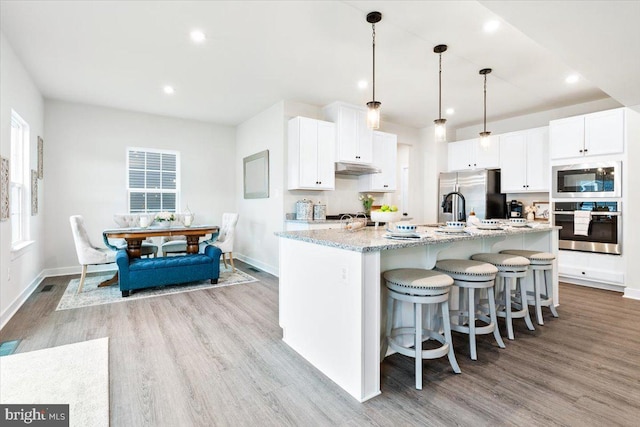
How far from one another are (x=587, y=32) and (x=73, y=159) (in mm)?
6604

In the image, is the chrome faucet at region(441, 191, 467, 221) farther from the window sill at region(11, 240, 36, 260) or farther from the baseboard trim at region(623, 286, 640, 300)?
the window sill at region(11, 240, 36, 260)

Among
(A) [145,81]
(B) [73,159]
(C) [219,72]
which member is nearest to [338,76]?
(C) [219,72]

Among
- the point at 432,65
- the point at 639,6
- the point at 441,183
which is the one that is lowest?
the point at 441,183

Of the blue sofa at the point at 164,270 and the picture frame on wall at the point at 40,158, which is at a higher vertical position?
the picture frame on wall at the point at 40,158

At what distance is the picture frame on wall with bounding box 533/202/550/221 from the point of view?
531cm

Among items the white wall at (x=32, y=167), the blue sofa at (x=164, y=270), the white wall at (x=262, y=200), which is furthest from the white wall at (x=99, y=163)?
the blue sofa at (x=164, y=270)

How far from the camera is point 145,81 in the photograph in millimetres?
4172

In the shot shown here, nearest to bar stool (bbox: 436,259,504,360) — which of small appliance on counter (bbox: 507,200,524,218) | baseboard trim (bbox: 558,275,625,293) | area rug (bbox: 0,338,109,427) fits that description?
area rug (bbox: 0,338,109,427)

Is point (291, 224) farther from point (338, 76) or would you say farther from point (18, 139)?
point (18, 139)

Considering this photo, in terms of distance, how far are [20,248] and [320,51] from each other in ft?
13.1

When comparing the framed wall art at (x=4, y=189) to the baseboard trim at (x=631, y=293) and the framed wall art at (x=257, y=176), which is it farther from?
the baseboard trim at (x=631, y=293)

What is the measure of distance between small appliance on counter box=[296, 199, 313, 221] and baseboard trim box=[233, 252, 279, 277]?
99 centimetres

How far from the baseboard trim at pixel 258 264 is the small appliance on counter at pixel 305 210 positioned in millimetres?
993

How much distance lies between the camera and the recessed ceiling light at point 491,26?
2748 millimetres
